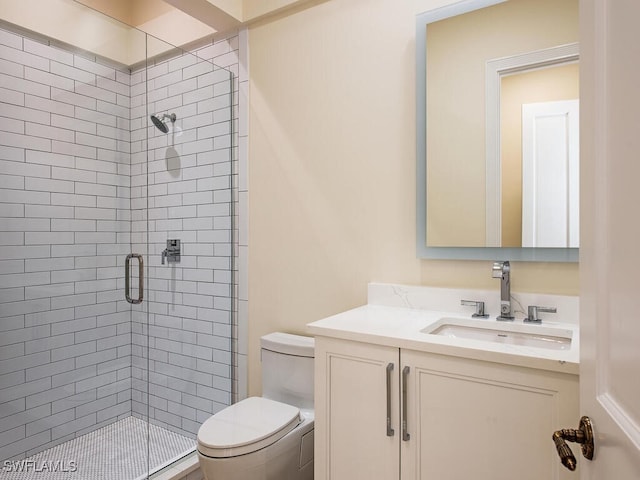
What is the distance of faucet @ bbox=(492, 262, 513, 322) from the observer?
59.1 inches

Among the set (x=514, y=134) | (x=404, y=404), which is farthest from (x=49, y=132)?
(x=514, y=134)

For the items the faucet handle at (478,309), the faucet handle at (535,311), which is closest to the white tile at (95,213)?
the faucet handle at (478,309)

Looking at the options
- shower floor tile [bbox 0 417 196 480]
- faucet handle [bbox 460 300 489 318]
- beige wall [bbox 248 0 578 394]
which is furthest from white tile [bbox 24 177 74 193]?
faucet handle [bbox 460 300 489 318]

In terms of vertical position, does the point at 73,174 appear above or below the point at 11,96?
below

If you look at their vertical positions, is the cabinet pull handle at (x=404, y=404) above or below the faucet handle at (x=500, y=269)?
below

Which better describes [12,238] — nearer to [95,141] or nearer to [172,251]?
[95,141]

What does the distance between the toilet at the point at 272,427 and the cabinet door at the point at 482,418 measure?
0.58 meters

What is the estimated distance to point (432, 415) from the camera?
4.00 ft

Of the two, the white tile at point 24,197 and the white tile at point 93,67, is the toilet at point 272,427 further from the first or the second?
the white tile at point 93,67

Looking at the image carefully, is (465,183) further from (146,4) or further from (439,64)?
(146,4)

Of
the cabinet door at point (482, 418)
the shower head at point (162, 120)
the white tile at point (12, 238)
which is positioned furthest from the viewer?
the shower head at point (162, 120)

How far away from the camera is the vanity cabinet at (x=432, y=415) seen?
107 cm

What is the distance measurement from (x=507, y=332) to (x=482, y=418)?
0.41 meters

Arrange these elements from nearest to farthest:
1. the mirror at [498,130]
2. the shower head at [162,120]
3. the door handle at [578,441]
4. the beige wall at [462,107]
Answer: the door handle at [578,441] < the mirror at [498,130] < the beige wall at [462,107] < the shower head at [162,120]
